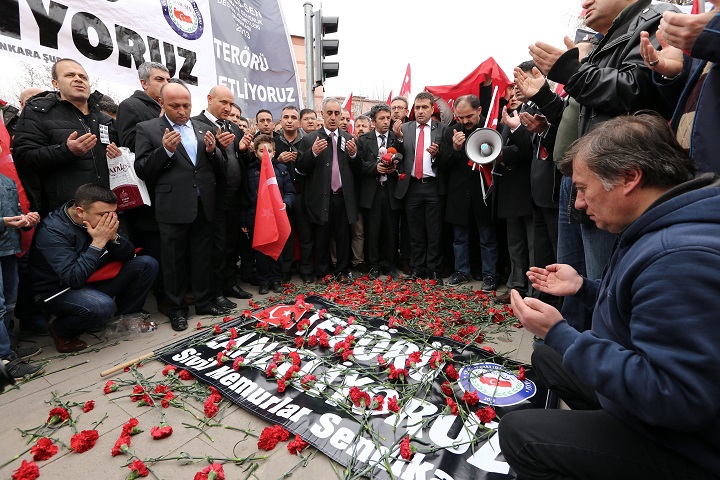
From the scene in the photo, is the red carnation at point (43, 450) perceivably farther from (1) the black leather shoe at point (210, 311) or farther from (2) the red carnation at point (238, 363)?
(1) the black leather shoe at point (210, 311)

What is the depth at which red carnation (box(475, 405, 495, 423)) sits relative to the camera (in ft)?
7.04

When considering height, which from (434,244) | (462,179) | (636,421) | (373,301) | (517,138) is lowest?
(373,301)

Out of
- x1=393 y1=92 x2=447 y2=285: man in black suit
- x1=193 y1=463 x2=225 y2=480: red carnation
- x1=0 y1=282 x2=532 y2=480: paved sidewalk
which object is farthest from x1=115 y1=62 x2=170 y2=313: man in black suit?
x1=393 y1=92 x2=447 y2=285: man in black suit

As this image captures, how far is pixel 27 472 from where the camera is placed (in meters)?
1.83

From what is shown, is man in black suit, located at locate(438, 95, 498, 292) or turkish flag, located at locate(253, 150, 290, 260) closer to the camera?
turkish flag, located at locate(253, 150, 290, 260)

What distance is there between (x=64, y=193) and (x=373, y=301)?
10.8 ft

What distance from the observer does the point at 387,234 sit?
230 inches

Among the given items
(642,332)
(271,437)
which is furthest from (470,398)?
(642,332)

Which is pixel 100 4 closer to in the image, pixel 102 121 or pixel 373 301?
pixel 102 121

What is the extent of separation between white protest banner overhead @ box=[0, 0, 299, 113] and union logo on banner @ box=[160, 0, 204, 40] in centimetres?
1

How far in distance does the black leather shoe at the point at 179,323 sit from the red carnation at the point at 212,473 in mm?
2220

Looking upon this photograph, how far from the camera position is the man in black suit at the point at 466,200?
5020mm

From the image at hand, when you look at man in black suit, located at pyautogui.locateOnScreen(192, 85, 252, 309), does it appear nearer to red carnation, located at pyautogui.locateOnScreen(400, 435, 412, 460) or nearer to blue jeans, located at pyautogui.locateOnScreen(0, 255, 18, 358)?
blue jeans, located at pyautogui.locateOnScreen(0, 255, 18, 358)

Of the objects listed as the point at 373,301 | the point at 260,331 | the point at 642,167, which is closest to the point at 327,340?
the point at 260,331
